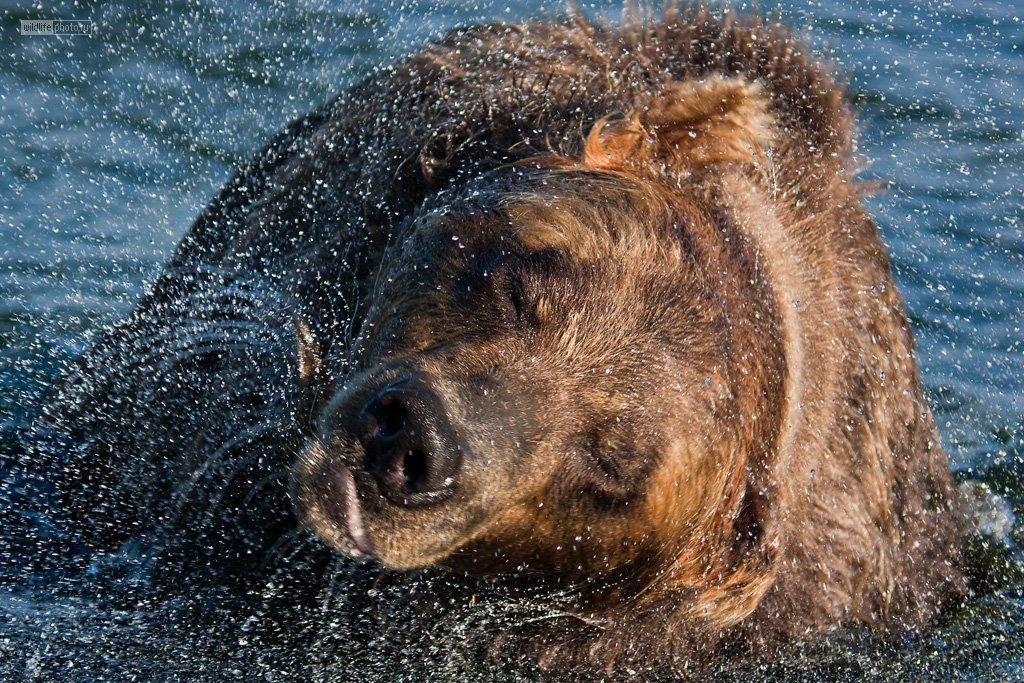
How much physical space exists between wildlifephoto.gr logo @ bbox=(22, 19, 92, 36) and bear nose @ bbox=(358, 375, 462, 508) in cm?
617

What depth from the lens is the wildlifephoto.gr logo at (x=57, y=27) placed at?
7891mm

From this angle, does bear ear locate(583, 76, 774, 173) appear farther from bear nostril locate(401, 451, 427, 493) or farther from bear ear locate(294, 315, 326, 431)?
bear nostril locate(401, 451, 427, 493)

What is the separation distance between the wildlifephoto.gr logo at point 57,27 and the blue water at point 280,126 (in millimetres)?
58

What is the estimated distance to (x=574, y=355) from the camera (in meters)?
2.95

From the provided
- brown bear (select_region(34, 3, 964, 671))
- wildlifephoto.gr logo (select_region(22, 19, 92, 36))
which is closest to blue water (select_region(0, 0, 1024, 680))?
wildlifephoto.gr logo (select_region(22, 19, 92, 36))

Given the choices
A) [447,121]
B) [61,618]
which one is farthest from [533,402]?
[61,618]

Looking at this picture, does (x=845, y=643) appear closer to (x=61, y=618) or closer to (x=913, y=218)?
(x=61, y=618)

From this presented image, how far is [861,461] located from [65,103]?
5591 millimetres

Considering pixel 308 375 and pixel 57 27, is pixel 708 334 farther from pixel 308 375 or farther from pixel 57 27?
pixel 57 27

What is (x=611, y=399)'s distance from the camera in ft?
9.64

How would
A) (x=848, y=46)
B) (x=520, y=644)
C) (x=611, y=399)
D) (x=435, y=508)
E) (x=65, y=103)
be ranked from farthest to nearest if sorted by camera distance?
(x=848, y=46) → (x=65, y=103) → (x=520, y=644) → (x=611, y=399) → (x=435, y=508)

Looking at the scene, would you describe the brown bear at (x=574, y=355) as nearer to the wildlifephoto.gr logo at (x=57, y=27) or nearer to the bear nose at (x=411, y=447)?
the bear nose at (x=411, y=447)

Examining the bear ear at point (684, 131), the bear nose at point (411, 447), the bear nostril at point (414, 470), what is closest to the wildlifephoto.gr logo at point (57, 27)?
the bear ear at point (684, 131)


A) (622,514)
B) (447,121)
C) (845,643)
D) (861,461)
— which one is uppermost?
(447,121)
